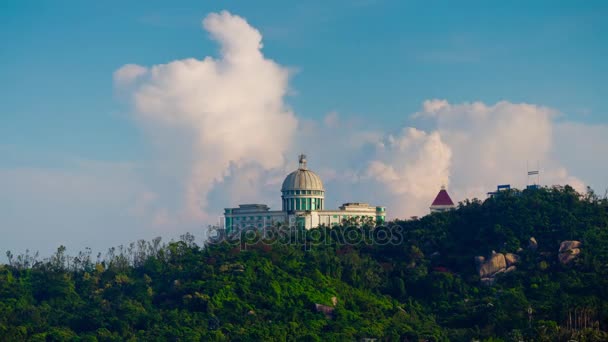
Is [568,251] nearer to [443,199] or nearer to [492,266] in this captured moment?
[492,266]

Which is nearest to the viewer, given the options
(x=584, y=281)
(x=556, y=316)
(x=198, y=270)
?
(x=556, y=316)

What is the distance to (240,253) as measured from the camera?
7250 centimetres

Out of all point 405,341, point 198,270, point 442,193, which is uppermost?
point 442,193

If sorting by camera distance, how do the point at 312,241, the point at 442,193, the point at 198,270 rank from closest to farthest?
1. the point at 198,270
2. the point at 312,241
3. the point at 442,193

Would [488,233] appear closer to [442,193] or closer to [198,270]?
[442,193]

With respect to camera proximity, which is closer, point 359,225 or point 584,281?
point 584,281

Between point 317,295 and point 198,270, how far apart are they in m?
9.16

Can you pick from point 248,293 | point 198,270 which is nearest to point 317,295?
point 248,293

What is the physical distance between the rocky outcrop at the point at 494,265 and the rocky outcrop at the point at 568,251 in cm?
307

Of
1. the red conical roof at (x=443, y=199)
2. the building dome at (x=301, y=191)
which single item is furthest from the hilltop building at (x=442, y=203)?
the building dome at (x=301, y=191)

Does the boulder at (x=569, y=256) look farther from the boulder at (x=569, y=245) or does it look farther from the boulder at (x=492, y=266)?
the boulder at (x=492, y=266)

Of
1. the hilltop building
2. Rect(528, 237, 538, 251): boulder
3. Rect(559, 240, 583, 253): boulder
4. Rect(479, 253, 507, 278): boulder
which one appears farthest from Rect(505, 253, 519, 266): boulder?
the hilltop building

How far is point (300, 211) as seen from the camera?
80.1m

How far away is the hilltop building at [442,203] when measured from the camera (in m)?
82.9
